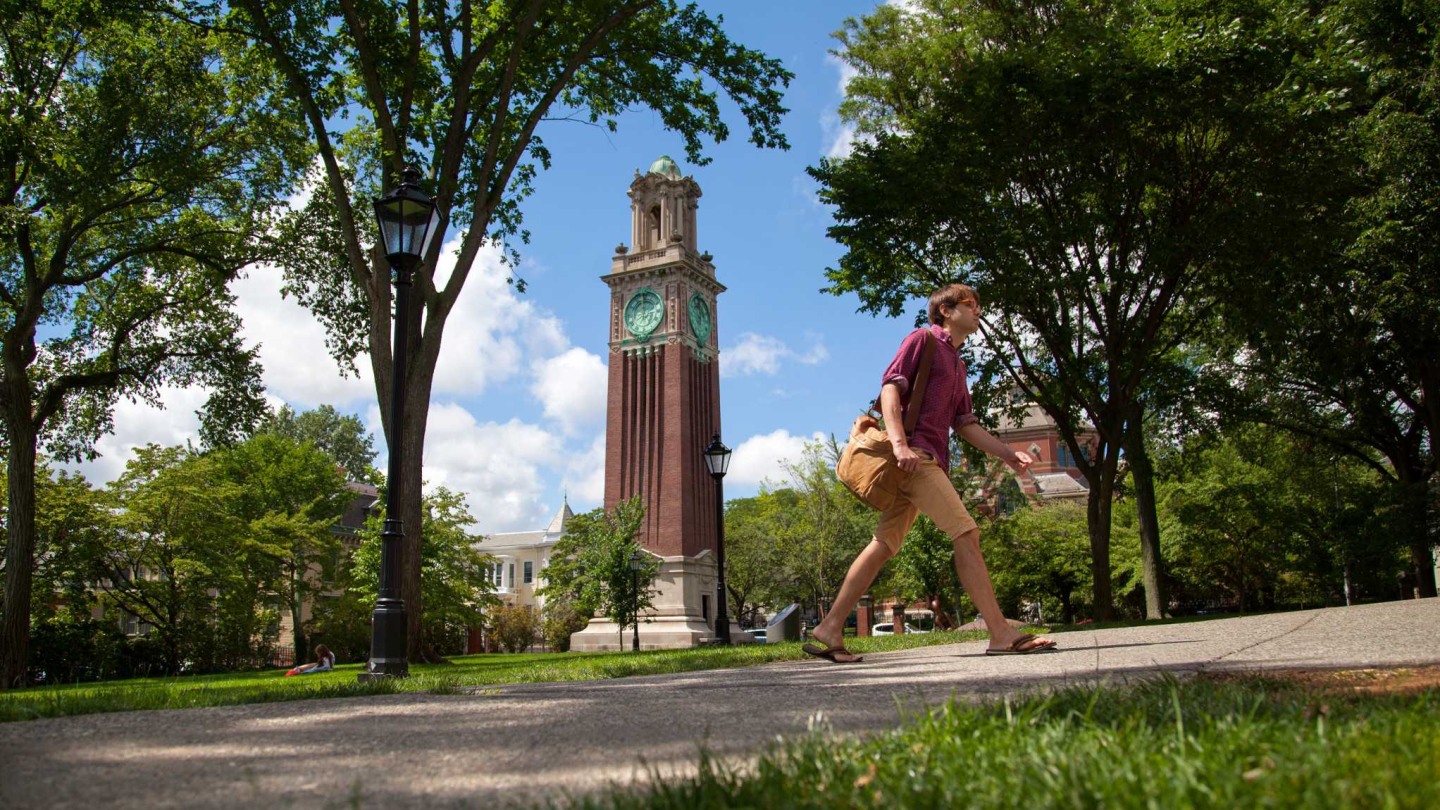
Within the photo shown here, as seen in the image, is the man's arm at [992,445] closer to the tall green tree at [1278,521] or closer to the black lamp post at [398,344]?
the black lamp post at [398,344]

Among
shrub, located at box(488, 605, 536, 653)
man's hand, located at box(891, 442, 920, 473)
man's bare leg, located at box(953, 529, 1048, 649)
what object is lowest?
shrub, located at box(488, 605, 536, 653)

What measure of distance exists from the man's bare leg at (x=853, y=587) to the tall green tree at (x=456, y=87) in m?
6.86

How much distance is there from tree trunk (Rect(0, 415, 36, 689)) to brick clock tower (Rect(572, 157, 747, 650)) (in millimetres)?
34760

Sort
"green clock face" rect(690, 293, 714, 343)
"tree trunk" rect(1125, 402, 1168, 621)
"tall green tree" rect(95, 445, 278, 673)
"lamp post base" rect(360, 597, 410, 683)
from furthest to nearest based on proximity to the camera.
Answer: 1. "green clock face" rect(690, 293, 714, 343)
2. "tall green tree" rect(95, 445, 278, 673)
3. "tree trunk" rect(1125, 402, 1168, 621)
4. "lamp post base" rect(360, 597, 410, 683)

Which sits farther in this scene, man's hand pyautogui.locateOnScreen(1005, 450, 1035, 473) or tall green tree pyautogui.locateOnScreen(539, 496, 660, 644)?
tall green tree pyautogui.locateOnScreen(539, 496, 660, 644)

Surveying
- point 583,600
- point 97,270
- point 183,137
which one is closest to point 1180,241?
point 183,137

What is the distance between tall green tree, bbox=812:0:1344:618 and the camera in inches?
538

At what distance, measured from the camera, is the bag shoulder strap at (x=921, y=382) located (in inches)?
242

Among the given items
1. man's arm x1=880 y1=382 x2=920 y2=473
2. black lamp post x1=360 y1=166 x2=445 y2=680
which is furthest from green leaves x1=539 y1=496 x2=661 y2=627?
man's arm x1=880 y1=382 x2=920 y2=473

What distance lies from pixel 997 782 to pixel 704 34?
13.5 meters

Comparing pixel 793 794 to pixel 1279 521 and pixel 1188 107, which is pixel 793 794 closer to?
pixel 1188 107

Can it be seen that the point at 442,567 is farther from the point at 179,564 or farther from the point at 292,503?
the point at 292,503

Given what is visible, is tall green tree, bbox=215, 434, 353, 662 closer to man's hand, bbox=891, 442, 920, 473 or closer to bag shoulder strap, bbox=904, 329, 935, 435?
bag shoulder strap, bbox=904, 329, 935, 435

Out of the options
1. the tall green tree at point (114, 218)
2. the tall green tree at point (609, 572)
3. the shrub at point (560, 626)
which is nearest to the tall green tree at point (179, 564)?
the tall green tree at point (114, 218)
